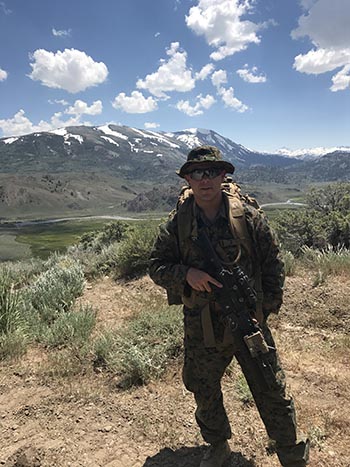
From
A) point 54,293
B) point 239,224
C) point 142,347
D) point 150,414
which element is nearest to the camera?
point 239,224

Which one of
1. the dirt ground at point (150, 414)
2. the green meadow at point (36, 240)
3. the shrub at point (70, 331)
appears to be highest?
the shrub at point (70, 331)

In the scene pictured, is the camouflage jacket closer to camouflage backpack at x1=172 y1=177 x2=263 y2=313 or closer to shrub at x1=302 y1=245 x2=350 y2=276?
camouflage backpack at x1=172 y1=177 x2=263 y2=313

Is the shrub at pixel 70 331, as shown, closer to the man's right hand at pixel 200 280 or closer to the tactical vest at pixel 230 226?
the tactical vest at pixel 230 226

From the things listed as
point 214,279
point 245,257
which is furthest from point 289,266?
point 214,279

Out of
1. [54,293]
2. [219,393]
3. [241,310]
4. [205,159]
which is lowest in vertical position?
[54,293]

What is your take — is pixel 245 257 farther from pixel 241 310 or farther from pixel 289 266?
pixel 289 266

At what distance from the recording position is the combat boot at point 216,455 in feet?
9.56

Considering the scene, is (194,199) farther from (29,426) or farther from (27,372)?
(27,372)

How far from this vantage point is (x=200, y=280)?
253 cm

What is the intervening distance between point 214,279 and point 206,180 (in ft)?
2.15

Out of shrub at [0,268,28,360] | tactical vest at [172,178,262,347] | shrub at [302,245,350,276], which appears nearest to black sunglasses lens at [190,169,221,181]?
tactical vest at [172,178,262,347]

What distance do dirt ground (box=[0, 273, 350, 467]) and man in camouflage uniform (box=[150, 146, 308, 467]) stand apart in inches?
24.6

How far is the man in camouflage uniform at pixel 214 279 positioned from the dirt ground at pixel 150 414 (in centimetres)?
62

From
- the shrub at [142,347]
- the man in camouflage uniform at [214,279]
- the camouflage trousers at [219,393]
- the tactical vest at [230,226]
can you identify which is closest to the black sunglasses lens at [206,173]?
the man in camouflage uniform at [214,279]
